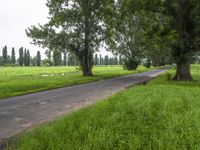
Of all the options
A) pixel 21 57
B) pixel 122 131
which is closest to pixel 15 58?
pixel 21 57

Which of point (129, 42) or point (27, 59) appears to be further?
point (27, 59)

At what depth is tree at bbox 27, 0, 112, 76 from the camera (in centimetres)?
3362

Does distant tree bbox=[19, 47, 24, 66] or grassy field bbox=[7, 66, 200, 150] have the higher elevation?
distant tree bbox=[19, 47, 24, 66]

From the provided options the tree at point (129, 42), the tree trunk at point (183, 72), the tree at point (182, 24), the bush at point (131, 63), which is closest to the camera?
the tree at point (182, 24)

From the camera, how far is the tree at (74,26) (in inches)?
1324

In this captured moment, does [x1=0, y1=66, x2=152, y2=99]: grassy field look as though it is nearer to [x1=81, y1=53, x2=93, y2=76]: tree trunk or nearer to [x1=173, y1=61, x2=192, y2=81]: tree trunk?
[x1=81, y1=53, x2=93, y2=76]: tree trunk

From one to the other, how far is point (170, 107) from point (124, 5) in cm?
1635

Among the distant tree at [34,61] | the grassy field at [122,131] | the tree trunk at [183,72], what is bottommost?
the grassy field at [122,131]

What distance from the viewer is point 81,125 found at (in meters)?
7.46

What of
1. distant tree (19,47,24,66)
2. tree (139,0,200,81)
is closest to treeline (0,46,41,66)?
distant tree (19,47,24,66)

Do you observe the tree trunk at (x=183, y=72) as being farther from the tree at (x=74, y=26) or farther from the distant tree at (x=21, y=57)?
the distant tree at (x=21, y=57)

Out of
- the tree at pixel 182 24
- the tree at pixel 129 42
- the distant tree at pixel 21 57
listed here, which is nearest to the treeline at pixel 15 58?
the distant tree at pixel 21 57

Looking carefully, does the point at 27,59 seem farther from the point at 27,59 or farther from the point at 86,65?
the point at 86,65

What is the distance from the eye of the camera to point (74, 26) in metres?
34.4
